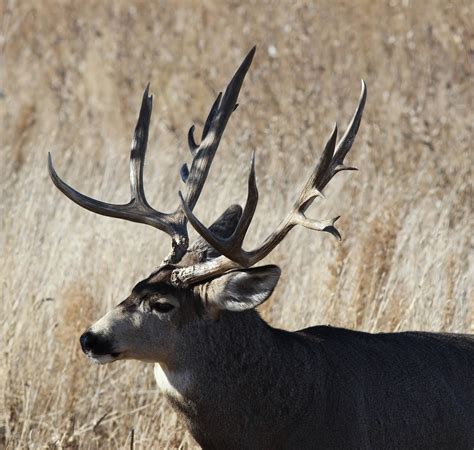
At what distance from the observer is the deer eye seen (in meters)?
4.27

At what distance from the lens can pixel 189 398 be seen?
428 centimetres

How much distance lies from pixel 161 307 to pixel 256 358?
0.43m

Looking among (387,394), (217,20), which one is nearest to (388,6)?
(217,20)

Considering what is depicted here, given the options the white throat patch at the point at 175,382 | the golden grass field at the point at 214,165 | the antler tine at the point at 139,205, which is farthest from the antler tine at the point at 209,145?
the golden grass field at the point at 214,165

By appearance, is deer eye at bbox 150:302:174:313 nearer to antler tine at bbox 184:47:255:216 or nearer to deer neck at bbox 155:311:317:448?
deer neck at bbox 155:311:317:448

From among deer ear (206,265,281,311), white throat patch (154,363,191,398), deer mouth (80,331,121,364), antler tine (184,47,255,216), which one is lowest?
white throat patch (154,363,191,398)

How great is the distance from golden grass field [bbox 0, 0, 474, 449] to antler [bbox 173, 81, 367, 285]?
1.33 m

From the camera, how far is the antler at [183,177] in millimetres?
4598

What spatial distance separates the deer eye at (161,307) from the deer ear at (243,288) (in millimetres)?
148

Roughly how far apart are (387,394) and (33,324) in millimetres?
2365

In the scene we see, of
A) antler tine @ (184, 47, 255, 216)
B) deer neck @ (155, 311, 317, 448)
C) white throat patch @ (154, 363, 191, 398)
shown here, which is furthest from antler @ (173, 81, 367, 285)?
antler tine @ (184, 47, 255, 216)

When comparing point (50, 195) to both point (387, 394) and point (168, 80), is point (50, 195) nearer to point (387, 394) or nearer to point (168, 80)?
point (387, 394)

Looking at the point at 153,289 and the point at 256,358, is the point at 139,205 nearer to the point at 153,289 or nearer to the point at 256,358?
the point at 153,289

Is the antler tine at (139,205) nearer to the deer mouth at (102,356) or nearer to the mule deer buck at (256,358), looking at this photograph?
the mule deer buck at (256,358)
